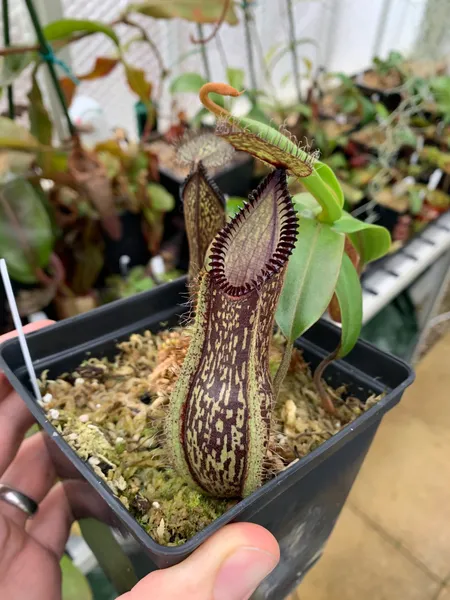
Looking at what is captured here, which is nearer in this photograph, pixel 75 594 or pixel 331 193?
pixel 331 193

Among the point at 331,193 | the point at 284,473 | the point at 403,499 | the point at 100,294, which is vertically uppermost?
the point at 331,193

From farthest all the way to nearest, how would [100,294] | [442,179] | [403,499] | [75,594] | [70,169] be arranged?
[442,179] → [403,499] → [100,294] → [70,169] → [75,594]

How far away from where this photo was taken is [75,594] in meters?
0.71

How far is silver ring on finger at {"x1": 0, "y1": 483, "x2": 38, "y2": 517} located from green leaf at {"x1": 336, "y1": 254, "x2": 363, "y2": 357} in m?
0.48

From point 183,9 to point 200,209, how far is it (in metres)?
0.54

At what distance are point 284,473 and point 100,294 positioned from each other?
0.82 m

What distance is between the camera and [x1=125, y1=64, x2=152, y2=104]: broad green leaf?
3.16 feet

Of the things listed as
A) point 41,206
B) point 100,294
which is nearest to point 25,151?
point 41,206

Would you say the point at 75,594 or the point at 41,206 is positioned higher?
the point at 41,206

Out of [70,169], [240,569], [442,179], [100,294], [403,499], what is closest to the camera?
[240,569]

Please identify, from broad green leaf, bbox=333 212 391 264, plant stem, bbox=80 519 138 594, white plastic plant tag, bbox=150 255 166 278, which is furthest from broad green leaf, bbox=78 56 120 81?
plant stem, bbox=80 519 138 594

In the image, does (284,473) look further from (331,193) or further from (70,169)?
(70,169)

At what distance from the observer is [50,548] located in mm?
641

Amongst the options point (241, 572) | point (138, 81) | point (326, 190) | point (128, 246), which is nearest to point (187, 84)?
Result: point (138, 81)
